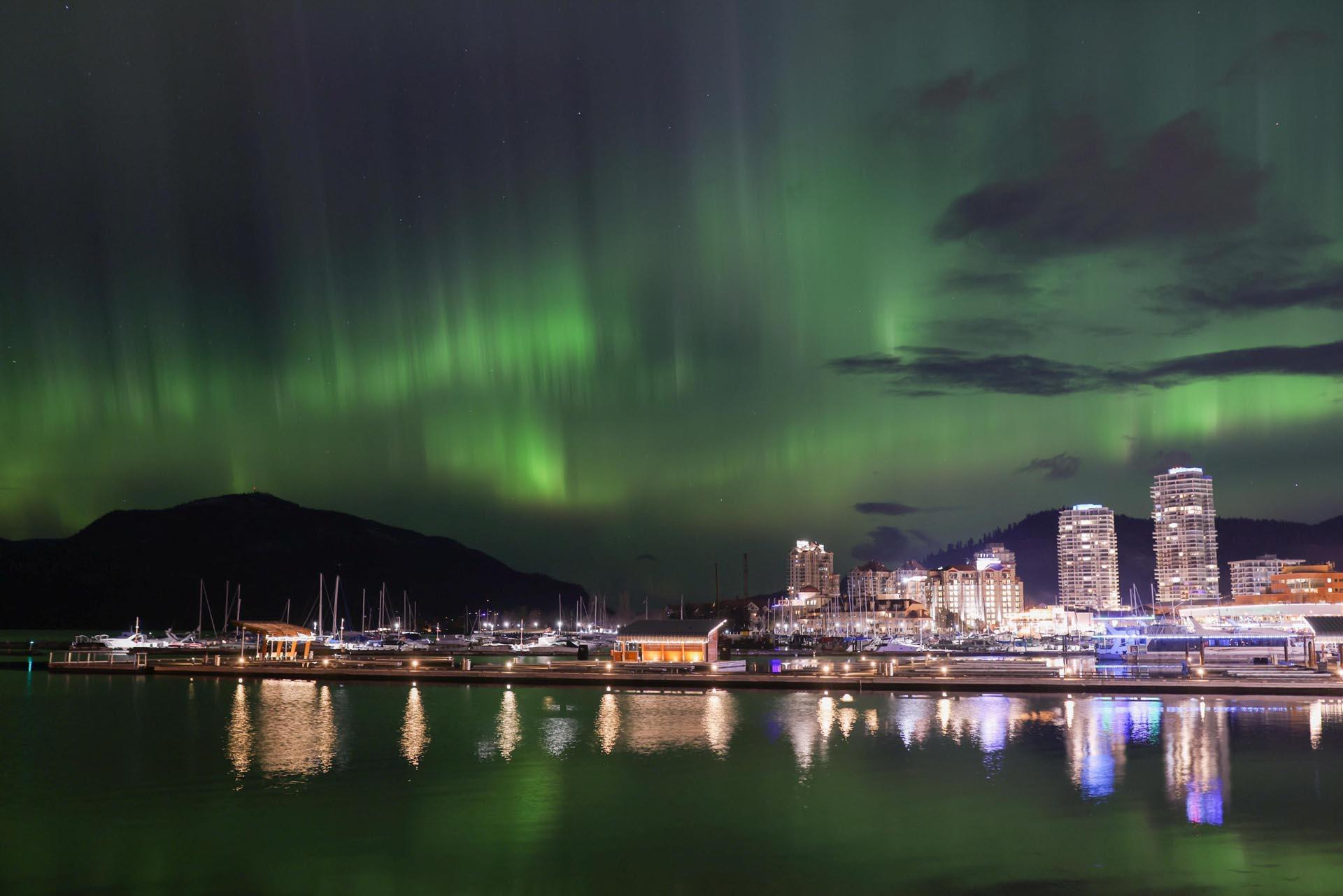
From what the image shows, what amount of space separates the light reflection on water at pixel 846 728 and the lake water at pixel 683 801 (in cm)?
27

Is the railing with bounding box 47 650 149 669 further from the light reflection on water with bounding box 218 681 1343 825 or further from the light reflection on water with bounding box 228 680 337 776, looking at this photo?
the light reflection on water with bounding box 218 681 1343 825

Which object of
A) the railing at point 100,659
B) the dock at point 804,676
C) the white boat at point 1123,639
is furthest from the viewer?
the white boat at point 1123,639

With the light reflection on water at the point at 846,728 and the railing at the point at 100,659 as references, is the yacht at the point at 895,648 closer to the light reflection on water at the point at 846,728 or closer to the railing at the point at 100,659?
the light reflection on water at the point at 846,728

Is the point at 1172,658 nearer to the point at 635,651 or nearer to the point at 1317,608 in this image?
the point at 1317,608

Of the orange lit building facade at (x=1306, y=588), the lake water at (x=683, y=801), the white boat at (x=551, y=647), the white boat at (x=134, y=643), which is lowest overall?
the white boat at (x=551, y=647)

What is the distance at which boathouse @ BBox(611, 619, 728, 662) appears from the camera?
8375cm

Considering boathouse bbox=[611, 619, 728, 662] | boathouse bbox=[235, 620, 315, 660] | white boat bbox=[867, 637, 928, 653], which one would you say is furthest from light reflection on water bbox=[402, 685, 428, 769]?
white boat bbox=[867, 637, 928, 653]

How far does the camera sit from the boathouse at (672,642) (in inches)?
3297

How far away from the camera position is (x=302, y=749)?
45906mm

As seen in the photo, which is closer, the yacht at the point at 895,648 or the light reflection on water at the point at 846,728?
the light reflection on water at the point at 846,728

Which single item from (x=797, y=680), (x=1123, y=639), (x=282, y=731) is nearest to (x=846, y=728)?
Result: (x=797, y=680)

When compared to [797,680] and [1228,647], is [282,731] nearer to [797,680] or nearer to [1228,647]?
[797,680]

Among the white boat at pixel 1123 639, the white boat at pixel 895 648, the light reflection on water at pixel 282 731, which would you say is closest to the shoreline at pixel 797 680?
the light reflection on water at pixel 282 731

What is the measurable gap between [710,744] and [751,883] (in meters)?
A: 22.1
